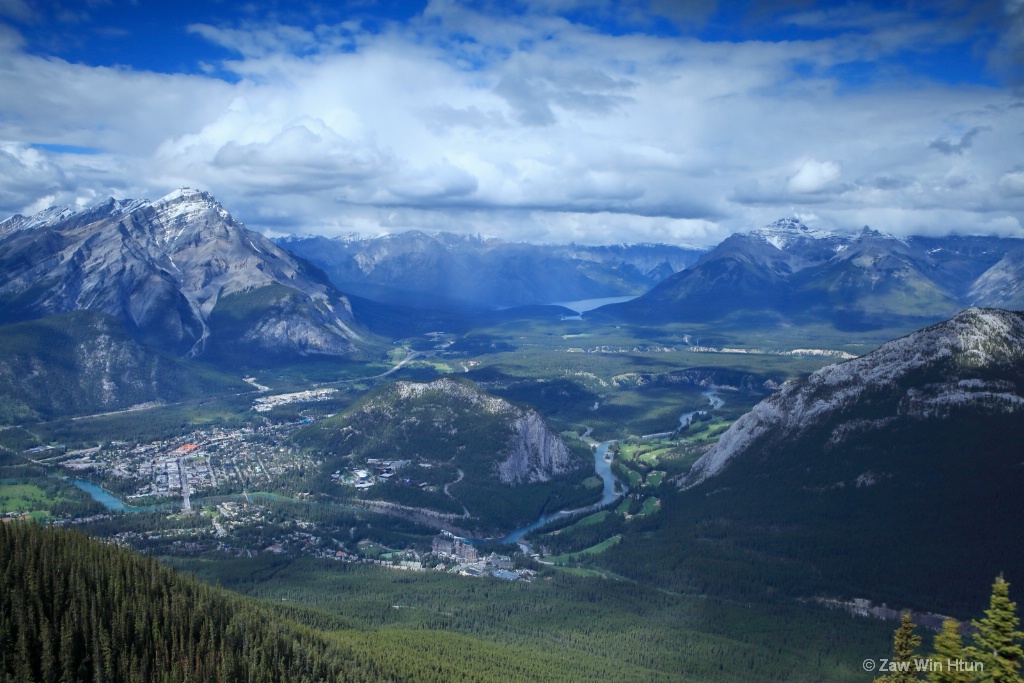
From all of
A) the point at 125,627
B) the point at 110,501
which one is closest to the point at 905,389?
the point at 125,627

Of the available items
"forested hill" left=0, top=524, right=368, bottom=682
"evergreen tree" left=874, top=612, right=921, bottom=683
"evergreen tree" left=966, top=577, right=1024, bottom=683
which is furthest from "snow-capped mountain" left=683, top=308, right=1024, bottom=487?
"evergreen tree" left=966, top=577, right=1024, bottom=683

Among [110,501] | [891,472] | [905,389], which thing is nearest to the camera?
[891,472]

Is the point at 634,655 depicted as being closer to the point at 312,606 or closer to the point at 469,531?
the point at 312,606

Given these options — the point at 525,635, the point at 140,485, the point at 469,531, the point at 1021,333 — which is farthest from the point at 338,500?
the point at 1021,333

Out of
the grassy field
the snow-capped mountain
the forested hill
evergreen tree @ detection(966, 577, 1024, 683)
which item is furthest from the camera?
the snow-capped mountain

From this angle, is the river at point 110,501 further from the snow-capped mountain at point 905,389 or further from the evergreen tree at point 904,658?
the evergreen tree at point 904,658

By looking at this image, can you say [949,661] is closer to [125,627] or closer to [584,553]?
[125,627]

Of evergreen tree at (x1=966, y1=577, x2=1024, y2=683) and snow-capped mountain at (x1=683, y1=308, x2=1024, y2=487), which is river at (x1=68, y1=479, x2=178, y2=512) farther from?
evergreen tree at (x1=966, y1=577, x2=1024, y2=683)
